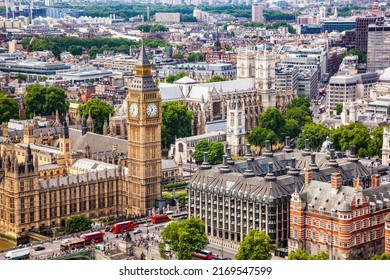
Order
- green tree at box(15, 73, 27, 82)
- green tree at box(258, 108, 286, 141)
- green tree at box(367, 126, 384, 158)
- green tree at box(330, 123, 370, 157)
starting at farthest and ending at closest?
1. green tree at box(15, 73, 27, 82)
2. green tree at box(258, 108, 286, 141)
3. green tree at box(330, 123, 370, 157)
4. green tree at box(367, 126, 384, 158)

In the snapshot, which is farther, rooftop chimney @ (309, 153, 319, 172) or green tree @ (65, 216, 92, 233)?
green tree @ (65, 216, 92, 233)

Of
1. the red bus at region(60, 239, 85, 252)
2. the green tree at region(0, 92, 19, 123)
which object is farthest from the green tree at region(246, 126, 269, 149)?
the red bus at region(60, 239, 85, 252)

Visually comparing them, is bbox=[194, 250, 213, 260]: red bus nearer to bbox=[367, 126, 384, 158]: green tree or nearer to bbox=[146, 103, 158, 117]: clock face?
bbox=[146, 103, 158, 117]: clock face

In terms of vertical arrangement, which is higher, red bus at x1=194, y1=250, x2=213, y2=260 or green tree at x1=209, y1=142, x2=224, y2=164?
green tree at x1=209, y1=142, x2=224, y2=164

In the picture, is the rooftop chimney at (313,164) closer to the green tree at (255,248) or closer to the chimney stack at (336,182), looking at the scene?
the chimney stack at (336,182)

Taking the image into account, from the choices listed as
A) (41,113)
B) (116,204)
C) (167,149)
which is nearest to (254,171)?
(116,204)

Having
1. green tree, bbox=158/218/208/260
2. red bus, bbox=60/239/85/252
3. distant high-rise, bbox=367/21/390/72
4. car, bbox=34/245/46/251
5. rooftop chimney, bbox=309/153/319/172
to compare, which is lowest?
car, bbox=34/245/46/251

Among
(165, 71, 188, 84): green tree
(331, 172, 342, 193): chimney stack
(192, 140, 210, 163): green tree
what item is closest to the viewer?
(331, 172, 342, 193): chimney stack
